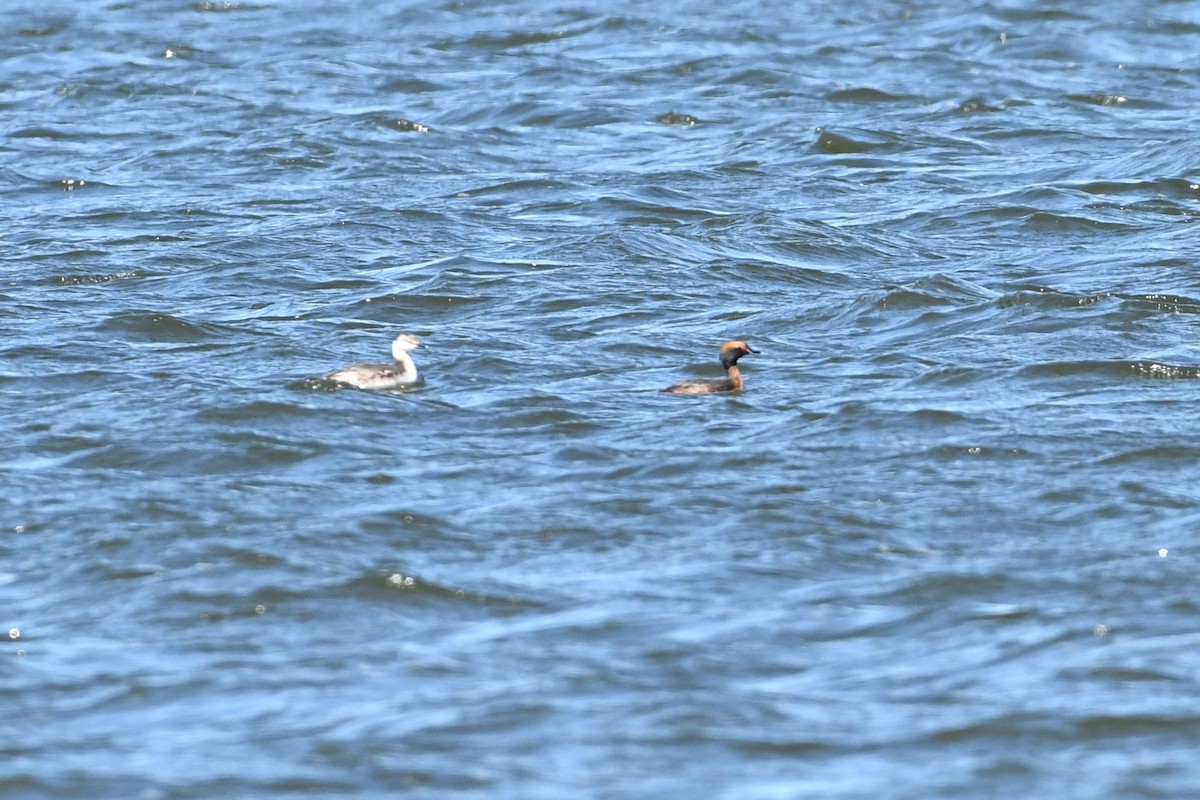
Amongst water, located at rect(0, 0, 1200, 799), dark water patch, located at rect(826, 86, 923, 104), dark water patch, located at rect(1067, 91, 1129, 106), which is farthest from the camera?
dark water patch, located at rect(826, 86, 923, 104)

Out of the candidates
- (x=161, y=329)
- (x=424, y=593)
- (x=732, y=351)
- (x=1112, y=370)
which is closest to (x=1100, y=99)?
(x=1112, y=370)

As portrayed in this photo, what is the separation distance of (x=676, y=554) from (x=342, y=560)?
1589 mm

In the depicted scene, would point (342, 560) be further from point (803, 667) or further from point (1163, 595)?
point (1163, 595)

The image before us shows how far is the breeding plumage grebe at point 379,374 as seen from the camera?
12.7 m

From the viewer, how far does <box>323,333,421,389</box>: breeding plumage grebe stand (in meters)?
12.7

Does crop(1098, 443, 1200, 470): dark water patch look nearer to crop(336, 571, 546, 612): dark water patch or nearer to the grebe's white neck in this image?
crop(336, 571, 546, 612): dark water patch

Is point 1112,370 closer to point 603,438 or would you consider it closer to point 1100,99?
point 603,438

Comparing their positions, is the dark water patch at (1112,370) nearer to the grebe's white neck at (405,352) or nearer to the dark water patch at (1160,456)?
the dark water patch at (1160,456)

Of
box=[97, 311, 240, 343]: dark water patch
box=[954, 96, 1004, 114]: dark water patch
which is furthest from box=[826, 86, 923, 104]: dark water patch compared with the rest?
box=[97, 311, 240, 343]: dark water patch

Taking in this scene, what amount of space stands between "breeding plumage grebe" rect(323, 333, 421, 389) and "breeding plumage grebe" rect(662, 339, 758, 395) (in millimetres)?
1622

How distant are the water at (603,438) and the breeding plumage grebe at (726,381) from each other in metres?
0.33

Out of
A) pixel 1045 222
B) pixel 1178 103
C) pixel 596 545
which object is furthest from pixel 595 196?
pixel 596 545

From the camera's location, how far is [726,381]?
A: 1299 cm

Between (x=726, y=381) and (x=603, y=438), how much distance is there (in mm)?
1323
